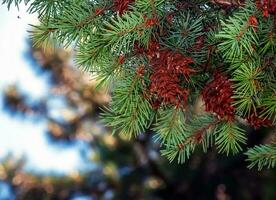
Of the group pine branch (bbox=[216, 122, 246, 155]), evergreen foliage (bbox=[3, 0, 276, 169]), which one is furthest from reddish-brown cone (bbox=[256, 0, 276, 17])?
pine branch (bbox=[216, 122, 246, 155])

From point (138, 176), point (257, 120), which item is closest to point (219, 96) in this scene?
point (257, 120)

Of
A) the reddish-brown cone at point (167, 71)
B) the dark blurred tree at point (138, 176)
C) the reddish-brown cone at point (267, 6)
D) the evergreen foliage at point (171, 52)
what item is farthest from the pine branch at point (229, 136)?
the dark blurred tree at point (138, 176)

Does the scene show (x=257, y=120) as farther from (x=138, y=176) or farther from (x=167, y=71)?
(x=138, y=176)

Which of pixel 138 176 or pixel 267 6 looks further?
pixel 138 176

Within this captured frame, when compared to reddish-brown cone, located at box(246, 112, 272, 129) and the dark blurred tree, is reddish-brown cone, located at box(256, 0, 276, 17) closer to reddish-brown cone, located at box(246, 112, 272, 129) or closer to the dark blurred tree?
reddish-brown cone, located at box(246, 112, 272, 129)

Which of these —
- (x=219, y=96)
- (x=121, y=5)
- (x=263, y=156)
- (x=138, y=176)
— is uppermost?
(x=121, y=5)

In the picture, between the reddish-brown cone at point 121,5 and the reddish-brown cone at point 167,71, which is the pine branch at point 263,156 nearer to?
the reddish-brown cone at point 167,71

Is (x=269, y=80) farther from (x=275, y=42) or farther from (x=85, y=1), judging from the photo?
(x=85, y=1)

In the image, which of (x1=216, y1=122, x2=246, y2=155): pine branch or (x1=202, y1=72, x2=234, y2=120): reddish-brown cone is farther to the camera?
(x1=216, y1=122, x2=246, y2=155): pine branch
